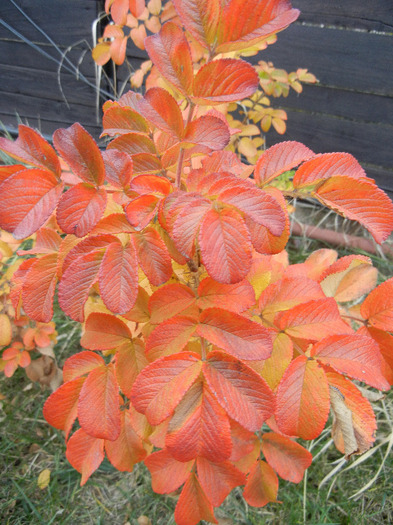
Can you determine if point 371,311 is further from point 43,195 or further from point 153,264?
point 43,195

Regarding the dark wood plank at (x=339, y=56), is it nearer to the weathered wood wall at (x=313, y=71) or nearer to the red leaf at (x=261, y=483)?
the weathered wood wall at (x=313, y=71)

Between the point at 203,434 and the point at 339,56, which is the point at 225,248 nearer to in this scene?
the point at 203,434

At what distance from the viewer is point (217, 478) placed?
2.13ft

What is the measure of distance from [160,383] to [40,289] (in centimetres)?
21

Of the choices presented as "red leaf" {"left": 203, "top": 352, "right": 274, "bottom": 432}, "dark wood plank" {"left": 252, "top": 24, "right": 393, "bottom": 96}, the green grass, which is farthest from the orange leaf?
"dark wood plank" {"left": 252, "top": 24, "right": 393, "bottom": 96}

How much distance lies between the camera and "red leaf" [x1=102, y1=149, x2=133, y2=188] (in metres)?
0.48

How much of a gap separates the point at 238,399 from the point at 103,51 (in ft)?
4.49

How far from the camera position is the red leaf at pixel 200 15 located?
411 mm

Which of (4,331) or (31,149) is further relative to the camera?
(4,331)

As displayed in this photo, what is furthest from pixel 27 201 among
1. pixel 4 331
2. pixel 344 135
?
pixel 344 135

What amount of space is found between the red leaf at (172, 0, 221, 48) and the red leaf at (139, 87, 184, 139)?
0.08 metres

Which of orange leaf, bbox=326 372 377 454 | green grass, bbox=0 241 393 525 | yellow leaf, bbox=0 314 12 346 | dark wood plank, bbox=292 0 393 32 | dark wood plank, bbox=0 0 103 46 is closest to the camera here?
orange leaf, bbox=326 372 377 454

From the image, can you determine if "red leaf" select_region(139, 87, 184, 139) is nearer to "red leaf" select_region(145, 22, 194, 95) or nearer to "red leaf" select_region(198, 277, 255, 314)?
"red leaf" select_region(145, 22, 194, 95)

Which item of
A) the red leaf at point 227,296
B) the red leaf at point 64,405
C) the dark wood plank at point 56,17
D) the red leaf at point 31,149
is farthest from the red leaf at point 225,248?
the dark wood plank at point 56,17
